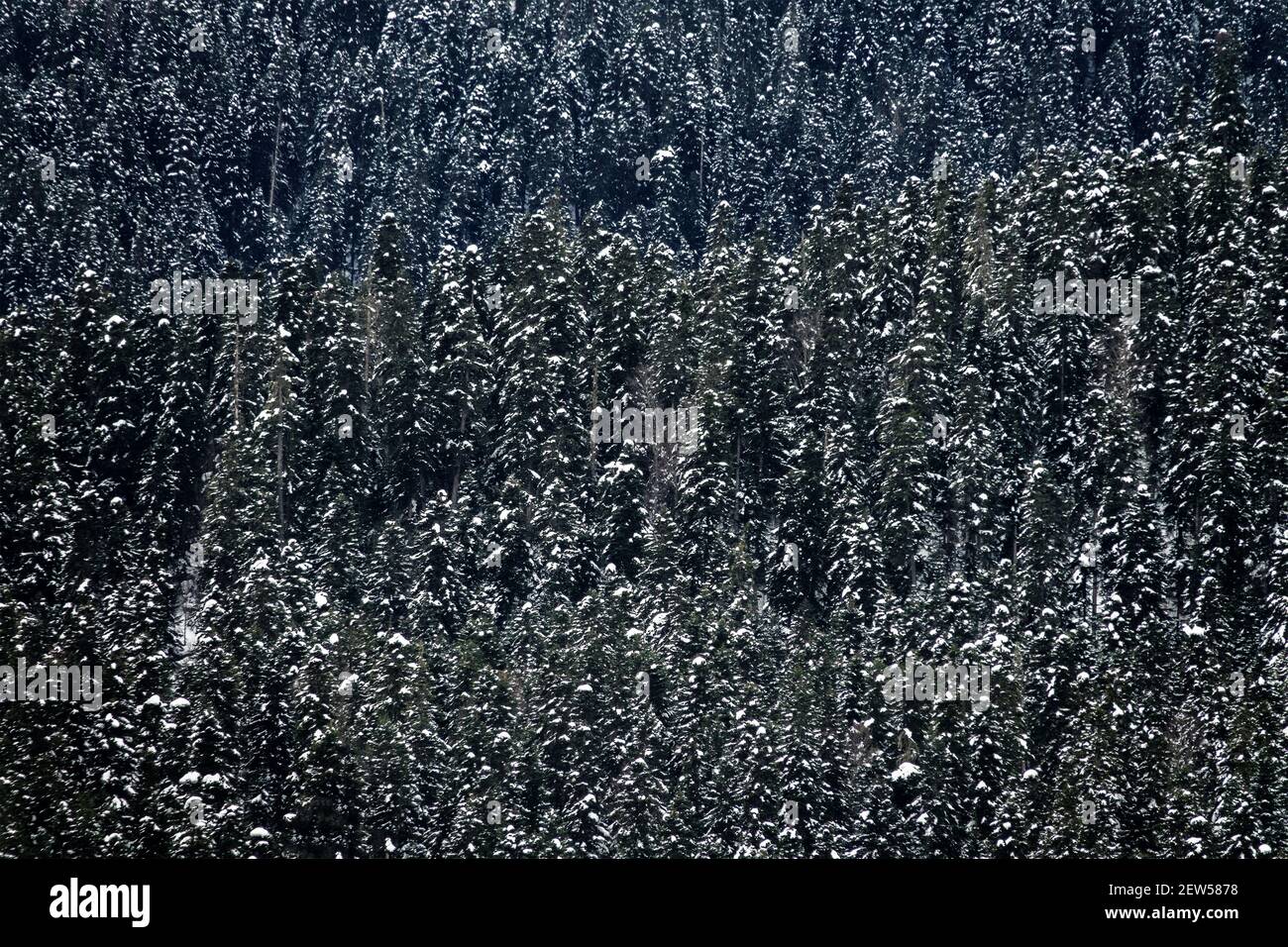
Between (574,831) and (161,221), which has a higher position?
(161,221)

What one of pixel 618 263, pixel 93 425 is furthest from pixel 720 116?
pixel 93 425

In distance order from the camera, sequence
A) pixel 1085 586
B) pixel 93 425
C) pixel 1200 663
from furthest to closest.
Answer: pixel 93 425 < pixel 1085 586 < pixel 1200 663

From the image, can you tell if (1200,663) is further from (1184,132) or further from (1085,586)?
(1184,132)

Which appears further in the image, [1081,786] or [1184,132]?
[1184,132]

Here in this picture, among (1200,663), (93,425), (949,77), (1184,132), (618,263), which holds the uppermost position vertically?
(949,77)

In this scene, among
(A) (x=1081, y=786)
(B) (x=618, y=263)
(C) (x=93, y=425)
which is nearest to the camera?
(A) (x=1081, y=786)
